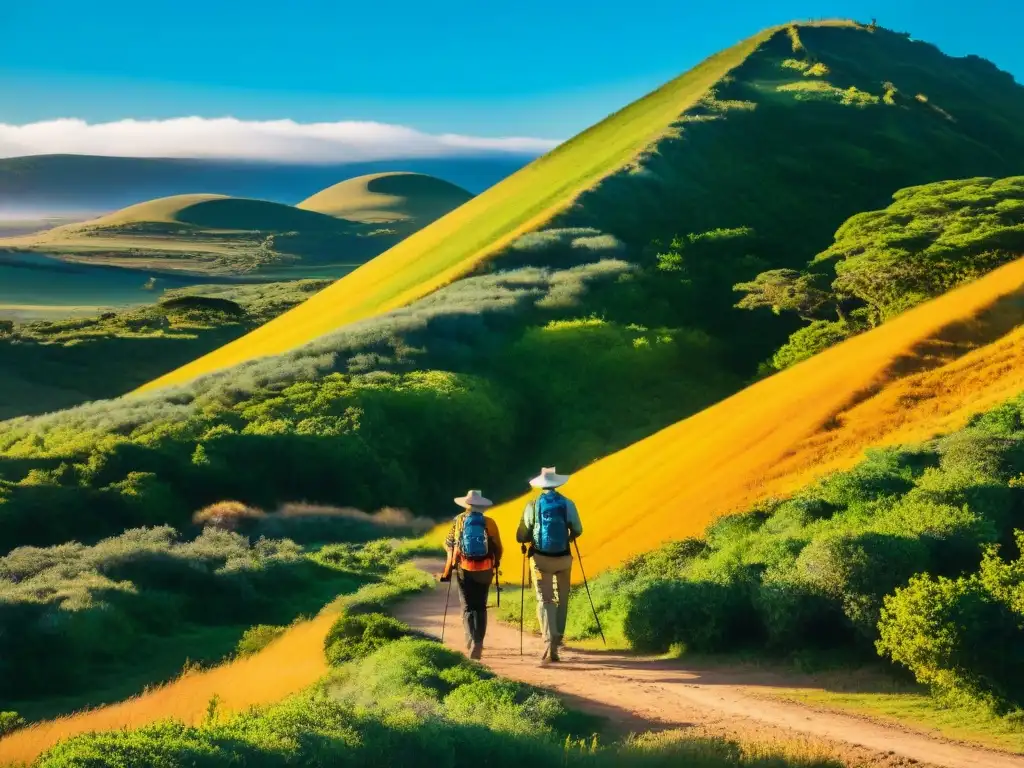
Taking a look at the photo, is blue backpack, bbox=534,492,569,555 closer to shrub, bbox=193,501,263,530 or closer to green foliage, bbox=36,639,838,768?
green foliage, bbox=36,639,838,768

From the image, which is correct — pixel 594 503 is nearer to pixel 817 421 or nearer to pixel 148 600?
pixel 817 421

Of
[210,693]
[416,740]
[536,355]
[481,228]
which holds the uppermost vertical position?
[481,228]

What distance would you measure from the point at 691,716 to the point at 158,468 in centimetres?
1841

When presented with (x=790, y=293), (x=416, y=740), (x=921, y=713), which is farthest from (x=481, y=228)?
(x=416, y=740)

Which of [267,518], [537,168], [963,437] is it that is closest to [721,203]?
[537,168]

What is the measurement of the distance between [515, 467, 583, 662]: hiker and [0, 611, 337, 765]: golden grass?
2454 mm

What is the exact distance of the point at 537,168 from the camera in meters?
63.3

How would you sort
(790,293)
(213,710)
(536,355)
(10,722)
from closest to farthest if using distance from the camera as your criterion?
(213,710), (10,722), (790,293), (536,355)

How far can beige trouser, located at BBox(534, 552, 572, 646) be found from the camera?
10953 millimetres

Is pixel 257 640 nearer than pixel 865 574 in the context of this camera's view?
No

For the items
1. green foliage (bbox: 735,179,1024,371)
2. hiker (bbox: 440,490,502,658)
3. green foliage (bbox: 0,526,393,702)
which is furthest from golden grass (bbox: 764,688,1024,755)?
green foliage (bbox: 735,179,1024,371)

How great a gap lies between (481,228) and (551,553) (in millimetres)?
41512

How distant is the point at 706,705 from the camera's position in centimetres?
905

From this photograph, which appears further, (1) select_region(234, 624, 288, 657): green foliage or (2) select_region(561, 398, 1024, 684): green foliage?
(1) select_region(234, 624, 288, 657): green foliage
